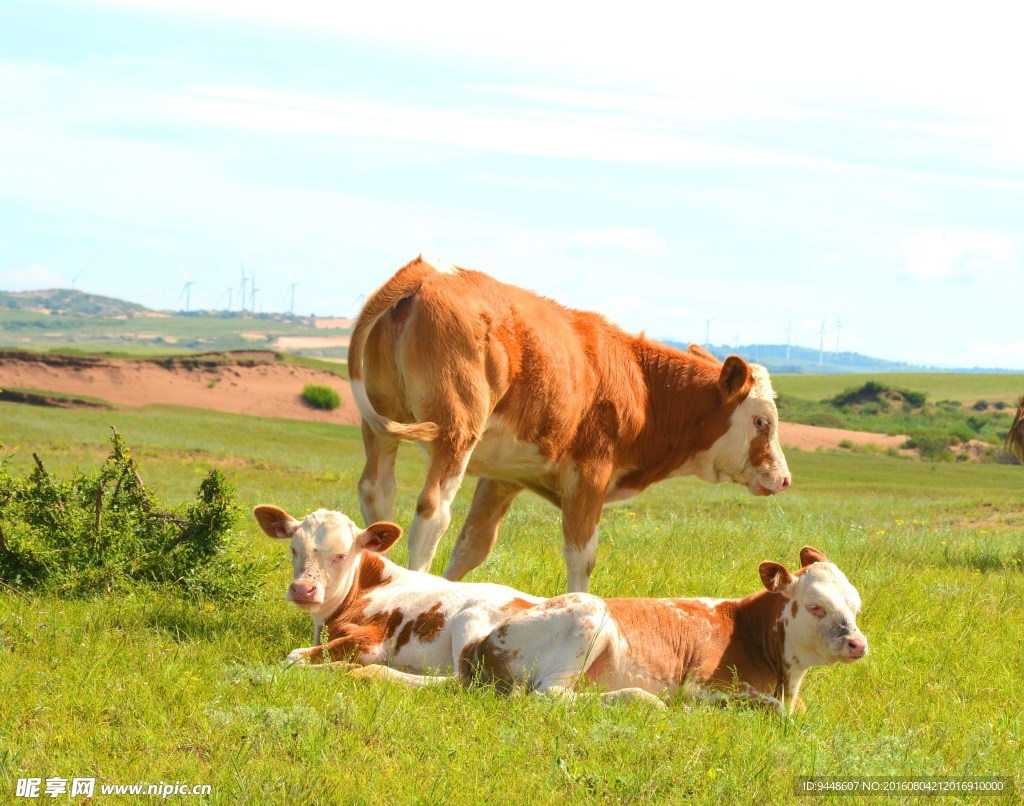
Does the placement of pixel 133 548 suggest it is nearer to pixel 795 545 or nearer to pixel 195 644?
pixel 195 644

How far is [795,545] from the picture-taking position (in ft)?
44.5

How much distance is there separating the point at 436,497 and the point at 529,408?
3.80 ft

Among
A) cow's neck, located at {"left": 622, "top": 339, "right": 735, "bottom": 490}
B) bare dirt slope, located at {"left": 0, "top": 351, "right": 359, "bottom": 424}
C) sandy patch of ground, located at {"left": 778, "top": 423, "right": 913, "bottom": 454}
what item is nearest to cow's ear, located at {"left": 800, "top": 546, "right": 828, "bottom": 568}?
cow's neck, located at {"left": 622, "top": 339, "right": 735, "bottom": 490}

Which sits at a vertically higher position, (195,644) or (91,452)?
(195,644)

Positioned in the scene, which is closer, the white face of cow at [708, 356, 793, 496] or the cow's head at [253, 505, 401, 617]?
the cow's head at [253, 505, 401, 617]

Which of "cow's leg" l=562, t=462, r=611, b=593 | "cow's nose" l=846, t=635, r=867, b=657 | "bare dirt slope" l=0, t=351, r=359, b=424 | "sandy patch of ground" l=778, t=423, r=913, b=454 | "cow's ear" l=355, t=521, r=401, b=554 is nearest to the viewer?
"cow's nose" l=846, t=635, r=867, b=657

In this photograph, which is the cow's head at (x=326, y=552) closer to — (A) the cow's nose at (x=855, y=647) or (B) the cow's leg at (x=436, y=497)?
(B) the cow's leg at (x=436, y=497)

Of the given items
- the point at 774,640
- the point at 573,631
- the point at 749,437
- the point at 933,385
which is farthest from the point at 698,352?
the point at 933,385

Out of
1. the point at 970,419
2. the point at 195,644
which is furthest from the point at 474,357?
the point at 970,419

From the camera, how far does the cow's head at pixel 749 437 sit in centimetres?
1059

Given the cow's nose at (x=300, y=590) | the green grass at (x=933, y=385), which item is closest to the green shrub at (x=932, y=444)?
the green grass at (x=933, y=385)

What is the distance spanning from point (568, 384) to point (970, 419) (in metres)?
102

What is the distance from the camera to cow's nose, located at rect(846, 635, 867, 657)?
21.5 feet

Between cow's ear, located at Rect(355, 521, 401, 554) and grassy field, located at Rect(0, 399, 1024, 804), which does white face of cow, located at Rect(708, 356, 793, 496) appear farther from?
cow's ear, located at Rect(355, 521, 401, 554)
